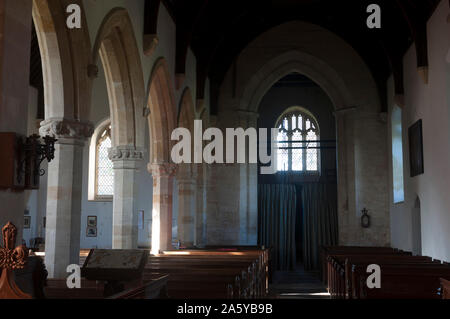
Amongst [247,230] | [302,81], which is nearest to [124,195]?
[247,230]

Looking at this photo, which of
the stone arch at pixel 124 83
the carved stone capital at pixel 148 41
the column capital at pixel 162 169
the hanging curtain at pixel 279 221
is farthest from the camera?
the hanging curtain at pixel 279 221

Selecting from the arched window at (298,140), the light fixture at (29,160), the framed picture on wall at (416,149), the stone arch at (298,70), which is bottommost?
the light fixture at (29,160)

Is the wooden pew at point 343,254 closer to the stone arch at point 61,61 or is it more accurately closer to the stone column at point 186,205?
the stone column at point 186,205

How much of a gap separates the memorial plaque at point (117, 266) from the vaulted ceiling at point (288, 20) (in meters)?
8.28

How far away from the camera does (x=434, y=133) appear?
11312mm

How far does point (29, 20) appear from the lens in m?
4.95

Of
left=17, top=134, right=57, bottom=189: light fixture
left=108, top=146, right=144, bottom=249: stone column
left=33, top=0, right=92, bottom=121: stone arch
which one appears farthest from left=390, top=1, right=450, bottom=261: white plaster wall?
left=17, top=134, right=57, bottom=189: light fixture

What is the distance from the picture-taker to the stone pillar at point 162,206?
12.4 metres

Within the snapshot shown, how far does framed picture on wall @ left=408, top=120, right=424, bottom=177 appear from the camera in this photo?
40.7 ft

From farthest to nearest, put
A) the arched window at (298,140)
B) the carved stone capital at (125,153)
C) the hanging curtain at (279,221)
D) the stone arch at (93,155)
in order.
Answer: the arched window at (298,140) → the hanging curtain at (279,221) → the stone arch at (93,155) → the carved stone capital at (125,153)

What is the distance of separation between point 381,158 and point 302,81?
6140 millimetres

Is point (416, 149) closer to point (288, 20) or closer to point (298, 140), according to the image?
point (288, 20)

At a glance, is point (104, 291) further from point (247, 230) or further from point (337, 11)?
point (337, 11)

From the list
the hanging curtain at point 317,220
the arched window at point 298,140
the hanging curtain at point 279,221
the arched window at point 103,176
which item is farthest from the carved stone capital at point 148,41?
the arched window at point 298,140
